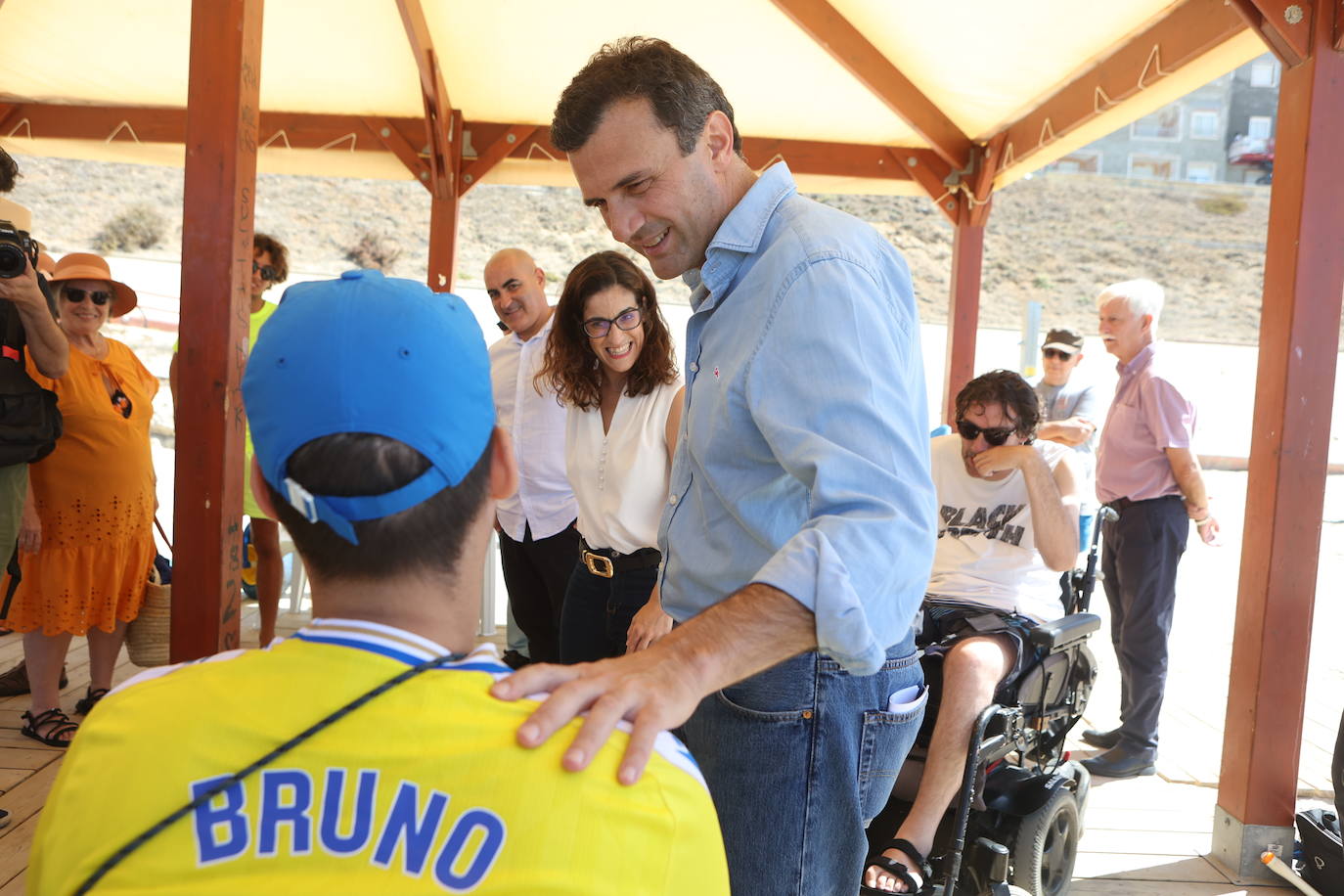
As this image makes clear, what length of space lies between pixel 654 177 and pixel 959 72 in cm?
419

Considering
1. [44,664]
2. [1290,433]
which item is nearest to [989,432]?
[1290,433]

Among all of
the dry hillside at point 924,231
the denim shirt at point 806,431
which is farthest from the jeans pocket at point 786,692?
the dry hillside at point 924,231

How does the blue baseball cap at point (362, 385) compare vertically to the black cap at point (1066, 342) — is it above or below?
below

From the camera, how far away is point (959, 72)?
4965 millimetres

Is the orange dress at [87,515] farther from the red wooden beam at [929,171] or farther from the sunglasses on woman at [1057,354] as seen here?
the red wooden beam at [929,171]

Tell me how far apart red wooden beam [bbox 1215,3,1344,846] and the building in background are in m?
42.9

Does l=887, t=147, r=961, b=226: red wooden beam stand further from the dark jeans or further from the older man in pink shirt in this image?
the dark jeans

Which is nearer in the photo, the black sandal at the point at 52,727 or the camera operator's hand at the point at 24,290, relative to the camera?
the camera operator's hand at the point at 24,290

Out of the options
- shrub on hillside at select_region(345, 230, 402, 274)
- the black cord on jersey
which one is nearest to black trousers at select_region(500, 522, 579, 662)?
the black cord on jersey

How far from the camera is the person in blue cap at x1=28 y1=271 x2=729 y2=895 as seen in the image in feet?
2.29

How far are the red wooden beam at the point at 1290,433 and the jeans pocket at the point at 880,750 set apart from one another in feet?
6.87

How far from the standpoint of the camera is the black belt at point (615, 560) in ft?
8.59

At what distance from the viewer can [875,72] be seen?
5191 millimetres

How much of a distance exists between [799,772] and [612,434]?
5.18 feet
